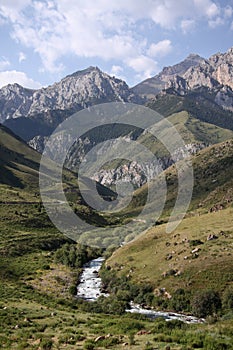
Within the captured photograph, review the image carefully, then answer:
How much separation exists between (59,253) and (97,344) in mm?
88744

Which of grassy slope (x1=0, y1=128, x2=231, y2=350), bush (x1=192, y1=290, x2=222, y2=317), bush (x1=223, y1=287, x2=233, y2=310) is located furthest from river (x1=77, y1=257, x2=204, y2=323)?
bush (x1=223, y1=287, x2=233, y2=310)

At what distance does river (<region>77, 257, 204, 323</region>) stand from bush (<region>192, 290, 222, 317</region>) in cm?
153

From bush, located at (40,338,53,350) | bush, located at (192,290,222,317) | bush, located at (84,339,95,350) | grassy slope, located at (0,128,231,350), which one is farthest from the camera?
bush, located at (192,290,222,317)

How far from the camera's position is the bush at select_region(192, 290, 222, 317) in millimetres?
57750

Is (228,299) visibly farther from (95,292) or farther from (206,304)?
(95,292)

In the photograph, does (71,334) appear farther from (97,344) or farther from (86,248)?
(86,248)

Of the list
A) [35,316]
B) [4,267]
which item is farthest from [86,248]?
[35,316]

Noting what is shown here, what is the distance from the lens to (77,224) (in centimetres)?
17525

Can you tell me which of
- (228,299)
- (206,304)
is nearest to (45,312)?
(206,304)

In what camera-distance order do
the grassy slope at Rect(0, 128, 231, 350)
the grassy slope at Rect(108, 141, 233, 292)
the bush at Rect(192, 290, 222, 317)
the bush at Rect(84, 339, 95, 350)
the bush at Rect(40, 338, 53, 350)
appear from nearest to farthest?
the bush at Rect(84, 339, 95, 350)
the bush at Rect(40, 338, 53, 350)
the grassy slope at Rect(0, 128, 231, 350)
the bush at Rect(192, 290, 222, 317)
the grassy slope at Rect(108, 141, 233, 292)

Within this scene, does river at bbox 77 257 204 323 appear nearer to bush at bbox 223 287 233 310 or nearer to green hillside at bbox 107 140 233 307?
bush at bbox 223 287 233 310

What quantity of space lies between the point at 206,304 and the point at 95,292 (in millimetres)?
26861

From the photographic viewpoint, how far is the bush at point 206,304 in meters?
57.8

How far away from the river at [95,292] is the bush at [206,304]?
5.03ft
